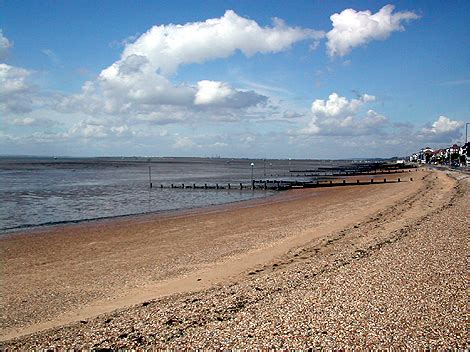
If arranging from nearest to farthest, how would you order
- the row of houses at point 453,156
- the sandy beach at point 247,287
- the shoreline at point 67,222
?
the sandy beach at point 247,287, the shoreline at point 67,222, the row of houses at point 453,156

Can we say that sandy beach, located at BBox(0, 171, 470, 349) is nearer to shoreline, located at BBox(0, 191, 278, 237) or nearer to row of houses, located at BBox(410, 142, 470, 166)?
shoreline, located at BBox(0, 191, 278, 237)

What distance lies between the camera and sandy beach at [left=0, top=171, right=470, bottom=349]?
5.96 m

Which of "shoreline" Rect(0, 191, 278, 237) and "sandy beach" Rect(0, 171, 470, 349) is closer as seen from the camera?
"sandy beach" Rect(0, 171, 470, 349)

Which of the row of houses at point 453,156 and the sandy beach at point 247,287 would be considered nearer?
the sandy beach at point 247,287

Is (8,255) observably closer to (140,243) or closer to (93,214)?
(140,243)

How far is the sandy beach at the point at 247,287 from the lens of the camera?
19.5 ft

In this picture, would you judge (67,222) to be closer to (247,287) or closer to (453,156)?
(247,287)

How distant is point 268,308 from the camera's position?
22.9 ft

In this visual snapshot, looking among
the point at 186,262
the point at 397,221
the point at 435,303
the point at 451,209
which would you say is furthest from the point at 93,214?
the point at 435,303

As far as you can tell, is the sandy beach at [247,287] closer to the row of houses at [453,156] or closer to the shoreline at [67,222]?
the shoreline at [67,222]

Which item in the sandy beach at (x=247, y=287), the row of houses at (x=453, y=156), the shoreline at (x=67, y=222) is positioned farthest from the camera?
the row of houses at (x=453, y=156)

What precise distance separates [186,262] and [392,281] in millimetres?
6505

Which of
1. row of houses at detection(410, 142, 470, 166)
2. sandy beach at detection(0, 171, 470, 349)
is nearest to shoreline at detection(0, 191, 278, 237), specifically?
sandy beach at detection(0, 171, 470, 349)

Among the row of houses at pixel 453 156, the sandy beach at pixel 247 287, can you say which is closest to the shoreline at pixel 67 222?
the sandy beach at pixel 247 287
